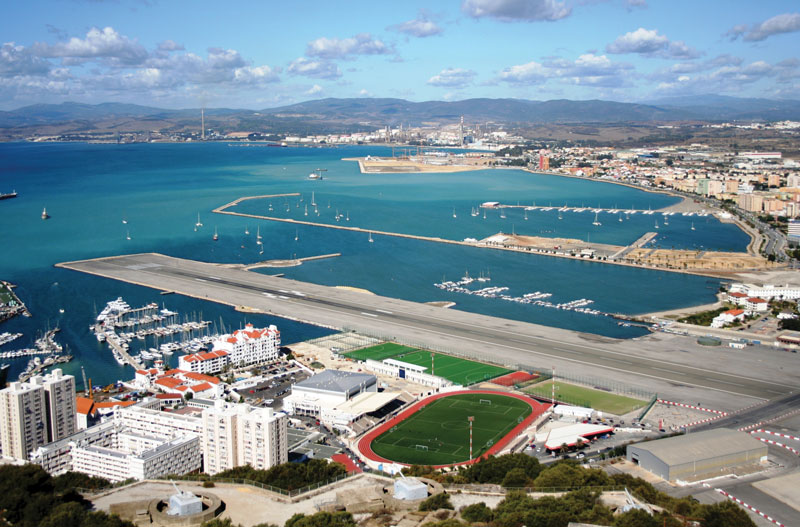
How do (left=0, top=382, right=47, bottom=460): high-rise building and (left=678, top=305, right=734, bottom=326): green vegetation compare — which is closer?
(left=0, top=382, right=47, bottom=460): high-rise building

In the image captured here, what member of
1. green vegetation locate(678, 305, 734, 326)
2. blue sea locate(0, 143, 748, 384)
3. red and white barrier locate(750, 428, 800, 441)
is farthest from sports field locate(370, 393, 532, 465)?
green vegetation locate(678, 305, 734, 326)

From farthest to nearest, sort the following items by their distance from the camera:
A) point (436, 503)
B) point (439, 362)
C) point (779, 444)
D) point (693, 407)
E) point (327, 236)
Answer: point (327, 236) → point (439, 362) → point (693, 407) → point (779, 444) → point (436, 503)

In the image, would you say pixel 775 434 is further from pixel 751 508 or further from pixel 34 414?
pixel 34 414

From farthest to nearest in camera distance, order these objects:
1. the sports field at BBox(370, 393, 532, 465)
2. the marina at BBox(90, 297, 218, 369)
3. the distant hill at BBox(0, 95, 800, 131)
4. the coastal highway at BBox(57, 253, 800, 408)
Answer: the distant hill at BBox(0, 95, 800, 131), the marina at BBox(90, 297, 218, 369), the coastal highway at BBox(57, 253, 800, 408), the sports field at BBox(370, 393, 532, 465)

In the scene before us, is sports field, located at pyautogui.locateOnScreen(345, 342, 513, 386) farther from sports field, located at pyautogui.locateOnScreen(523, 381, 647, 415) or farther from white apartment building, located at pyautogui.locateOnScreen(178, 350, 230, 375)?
white apartment building, located at pyautogui.locateOnScreen(178, 350, 230, 375)

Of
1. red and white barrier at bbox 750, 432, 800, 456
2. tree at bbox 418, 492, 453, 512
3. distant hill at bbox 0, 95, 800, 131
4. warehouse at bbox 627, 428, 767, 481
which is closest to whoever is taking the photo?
tree at bbox 418, 492, 453, 512

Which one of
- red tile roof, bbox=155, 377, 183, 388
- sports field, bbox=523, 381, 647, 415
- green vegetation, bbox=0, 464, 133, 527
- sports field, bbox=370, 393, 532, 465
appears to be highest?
green vegetation, bbox=0, 464, 133, 527

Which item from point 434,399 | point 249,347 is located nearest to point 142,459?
point 434,399

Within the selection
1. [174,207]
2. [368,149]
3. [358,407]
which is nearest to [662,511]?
[358,407]

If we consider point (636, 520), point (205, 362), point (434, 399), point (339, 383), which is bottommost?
point (434, 399)
